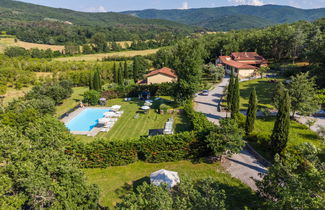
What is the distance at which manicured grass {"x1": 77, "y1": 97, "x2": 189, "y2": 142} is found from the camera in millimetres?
25389

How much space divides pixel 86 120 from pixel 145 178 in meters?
18.5

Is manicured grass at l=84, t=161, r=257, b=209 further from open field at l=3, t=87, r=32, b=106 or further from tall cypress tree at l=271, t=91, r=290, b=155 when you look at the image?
open field at l=3, t=87, r=32, b=106

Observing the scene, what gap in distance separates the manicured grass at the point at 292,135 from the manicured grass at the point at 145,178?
537 centimetres

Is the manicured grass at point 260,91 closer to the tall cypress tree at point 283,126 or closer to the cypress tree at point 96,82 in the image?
the tall cypress tree at point 283,126

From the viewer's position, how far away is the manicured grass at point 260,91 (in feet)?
110

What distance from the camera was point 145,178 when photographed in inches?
672

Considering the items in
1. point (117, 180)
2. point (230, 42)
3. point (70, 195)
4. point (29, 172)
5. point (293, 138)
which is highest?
point (230, 42)

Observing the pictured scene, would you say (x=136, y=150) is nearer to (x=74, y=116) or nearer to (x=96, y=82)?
(x=74, y=116)

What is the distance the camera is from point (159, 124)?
1110 inches

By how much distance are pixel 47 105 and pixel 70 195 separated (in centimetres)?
2192

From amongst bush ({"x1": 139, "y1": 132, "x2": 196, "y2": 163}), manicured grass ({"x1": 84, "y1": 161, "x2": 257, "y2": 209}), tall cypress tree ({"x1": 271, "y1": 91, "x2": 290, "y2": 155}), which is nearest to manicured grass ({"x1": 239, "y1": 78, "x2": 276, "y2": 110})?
tall cypress tree ({"x1": 271, "y1": 91, "x2": 290, "y2": 155})

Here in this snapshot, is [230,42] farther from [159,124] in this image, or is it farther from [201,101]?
[159,124]

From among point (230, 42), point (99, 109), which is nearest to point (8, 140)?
point (99, 109)

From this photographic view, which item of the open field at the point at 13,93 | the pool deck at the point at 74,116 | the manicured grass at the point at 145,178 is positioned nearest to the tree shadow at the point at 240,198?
the manicured grass at the point at 145,178
